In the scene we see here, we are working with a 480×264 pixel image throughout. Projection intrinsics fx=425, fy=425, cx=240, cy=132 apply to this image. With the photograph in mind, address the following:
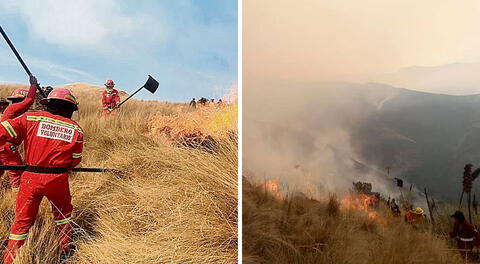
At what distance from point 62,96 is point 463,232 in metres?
2.04

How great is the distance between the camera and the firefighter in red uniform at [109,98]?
2281 millimetres

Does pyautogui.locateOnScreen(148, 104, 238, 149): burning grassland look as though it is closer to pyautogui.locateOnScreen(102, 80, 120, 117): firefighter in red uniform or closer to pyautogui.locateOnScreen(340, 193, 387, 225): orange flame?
pyautogui.locateOnScreen(102, 80, 120, 117): firefighter in red uniform

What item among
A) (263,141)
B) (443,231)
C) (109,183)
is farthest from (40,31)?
(443,231)

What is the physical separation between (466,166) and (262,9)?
4.32 ft

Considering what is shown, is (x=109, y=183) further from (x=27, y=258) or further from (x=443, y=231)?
(x=443, y=231)

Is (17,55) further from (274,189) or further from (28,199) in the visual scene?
(274,189)

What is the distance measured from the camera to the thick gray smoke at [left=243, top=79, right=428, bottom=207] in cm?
216

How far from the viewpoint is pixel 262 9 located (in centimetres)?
238

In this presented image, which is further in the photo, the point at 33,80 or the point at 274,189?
the point at 274,189

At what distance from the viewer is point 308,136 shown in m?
2.24

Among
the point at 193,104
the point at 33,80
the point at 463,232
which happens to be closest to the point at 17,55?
the point at 33,80

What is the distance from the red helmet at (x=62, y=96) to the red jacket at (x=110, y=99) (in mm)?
156

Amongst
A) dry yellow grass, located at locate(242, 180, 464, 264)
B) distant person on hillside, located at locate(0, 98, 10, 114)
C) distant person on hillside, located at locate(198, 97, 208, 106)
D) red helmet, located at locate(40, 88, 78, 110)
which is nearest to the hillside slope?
dry yellow grass, located at locate(242, 180, 464, 264)

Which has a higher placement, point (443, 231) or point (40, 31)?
point (40, 31)
